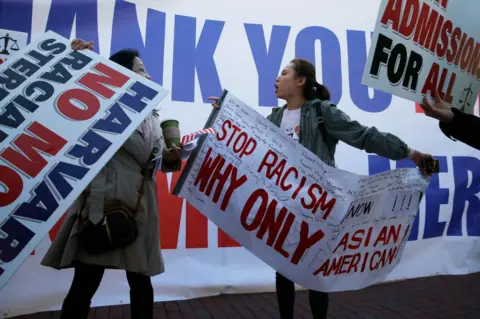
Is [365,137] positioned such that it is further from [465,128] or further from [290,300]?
[290,300]

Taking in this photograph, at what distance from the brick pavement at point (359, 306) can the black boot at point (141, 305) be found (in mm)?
887

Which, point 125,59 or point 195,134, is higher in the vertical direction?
point 125,59

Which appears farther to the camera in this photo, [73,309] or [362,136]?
[362,136]

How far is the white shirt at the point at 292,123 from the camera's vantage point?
6.38 ft

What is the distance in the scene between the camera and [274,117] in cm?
207

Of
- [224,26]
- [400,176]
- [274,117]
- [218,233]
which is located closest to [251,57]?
[224,26]

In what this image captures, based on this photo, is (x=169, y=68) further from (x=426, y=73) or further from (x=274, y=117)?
(x=426, y=73)

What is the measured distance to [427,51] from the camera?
6.04 ft

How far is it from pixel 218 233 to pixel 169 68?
4.25 ft

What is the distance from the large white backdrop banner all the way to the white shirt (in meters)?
1.06

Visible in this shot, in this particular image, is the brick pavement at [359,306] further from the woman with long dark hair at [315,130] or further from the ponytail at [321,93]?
the ponytail at [321,93]

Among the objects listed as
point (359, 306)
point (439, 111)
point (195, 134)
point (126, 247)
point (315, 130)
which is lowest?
point (359, 306)

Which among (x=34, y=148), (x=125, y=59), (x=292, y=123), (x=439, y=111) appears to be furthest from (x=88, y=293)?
(x=439, y=111)

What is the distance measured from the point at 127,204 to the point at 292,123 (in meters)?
0.91
